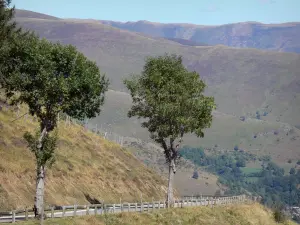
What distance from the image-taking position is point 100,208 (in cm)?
6412

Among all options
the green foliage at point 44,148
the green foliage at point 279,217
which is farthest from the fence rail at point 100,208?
the green foliage at point 279,217

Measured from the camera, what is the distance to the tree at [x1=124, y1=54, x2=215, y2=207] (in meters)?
67.0

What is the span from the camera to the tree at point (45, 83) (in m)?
47.2

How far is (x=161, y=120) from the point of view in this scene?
67.9 metres

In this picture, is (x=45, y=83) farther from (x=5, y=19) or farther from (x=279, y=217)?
(x=279, y=217)

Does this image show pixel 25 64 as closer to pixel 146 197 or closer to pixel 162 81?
pixel 162 81

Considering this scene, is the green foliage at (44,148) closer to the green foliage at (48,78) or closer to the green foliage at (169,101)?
the green foliage at (48,78)

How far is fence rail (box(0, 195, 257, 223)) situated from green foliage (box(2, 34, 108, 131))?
25.4 feet

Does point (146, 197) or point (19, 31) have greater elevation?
point (19, 31)

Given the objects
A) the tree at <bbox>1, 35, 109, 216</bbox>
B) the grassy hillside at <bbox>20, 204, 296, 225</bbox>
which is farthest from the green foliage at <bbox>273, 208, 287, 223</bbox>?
the tree at <bbox>1, 35, 109, 216</bbox>

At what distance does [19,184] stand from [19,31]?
20233mm

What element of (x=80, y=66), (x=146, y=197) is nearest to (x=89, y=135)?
(x=146, y=197)

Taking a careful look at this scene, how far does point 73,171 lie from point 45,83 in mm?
38826

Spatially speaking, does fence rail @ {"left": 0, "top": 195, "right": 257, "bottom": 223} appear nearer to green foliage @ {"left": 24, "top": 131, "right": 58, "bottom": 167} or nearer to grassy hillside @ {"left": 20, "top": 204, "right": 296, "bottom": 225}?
grassy hillside @ {"left": 20, "top": 204, "right": 296, "bottom": 225}
